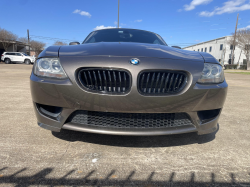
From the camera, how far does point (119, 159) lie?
168 cm

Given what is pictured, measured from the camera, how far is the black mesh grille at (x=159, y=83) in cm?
167

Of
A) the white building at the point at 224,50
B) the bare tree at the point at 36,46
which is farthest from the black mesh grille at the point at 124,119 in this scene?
the bare tree at the point at 36,46

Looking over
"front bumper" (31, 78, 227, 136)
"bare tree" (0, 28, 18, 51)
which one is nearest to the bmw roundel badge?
"front bumper" (31, 78, 227, 136)

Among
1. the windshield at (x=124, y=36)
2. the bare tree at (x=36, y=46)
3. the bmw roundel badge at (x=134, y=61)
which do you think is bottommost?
the bmw roundel badge at (x=134, y=61)

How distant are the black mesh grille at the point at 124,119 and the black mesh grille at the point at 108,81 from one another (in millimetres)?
236

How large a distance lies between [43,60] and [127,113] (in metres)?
0.98

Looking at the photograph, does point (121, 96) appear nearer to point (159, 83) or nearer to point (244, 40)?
point (159, 83)

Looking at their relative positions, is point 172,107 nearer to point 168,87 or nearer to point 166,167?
point 168,87

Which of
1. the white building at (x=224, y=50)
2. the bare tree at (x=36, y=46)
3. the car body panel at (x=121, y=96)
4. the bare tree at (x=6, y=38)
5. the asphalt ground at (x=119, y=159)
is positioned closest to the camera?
the asphalt ground at (x=119, y=159)

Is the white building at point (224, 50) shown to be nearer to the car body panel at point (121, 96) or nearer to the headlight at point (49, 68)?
the car body panel at point (121, 96)

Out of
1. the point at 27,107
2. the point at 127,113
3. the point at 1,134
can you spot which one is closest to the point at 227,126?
the point at 127,113

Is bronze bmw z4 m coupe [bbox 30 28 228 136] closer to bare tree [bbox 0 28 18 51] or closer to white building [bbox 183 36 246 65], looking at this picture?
bare tree [bbox 0 28 18 51]

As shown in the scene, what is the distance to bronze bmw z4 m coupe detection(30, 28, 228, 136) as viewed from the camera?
1624 mm

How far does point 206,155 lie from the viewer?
182 centimetres
